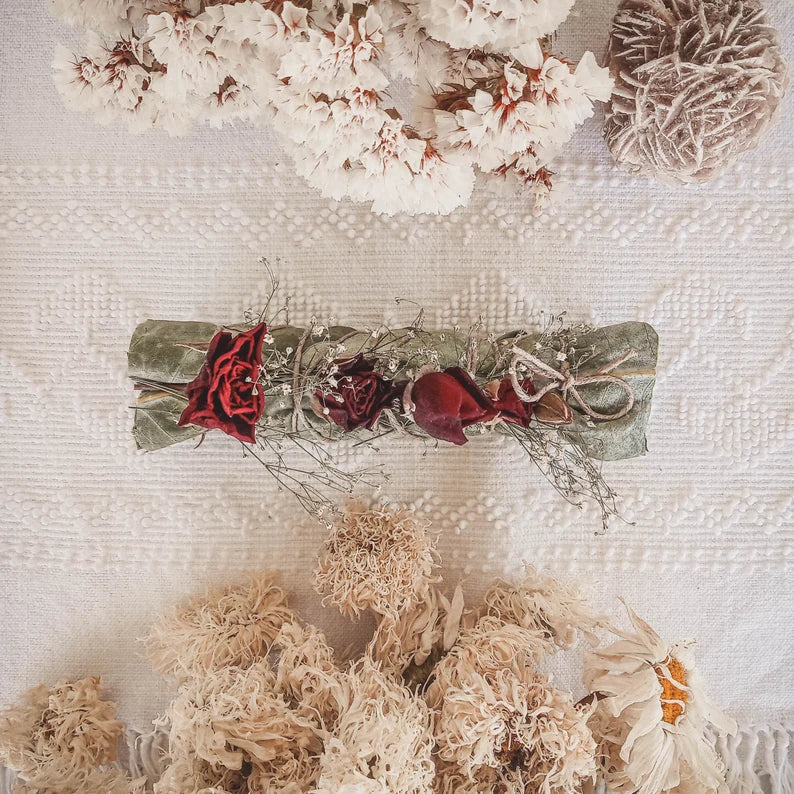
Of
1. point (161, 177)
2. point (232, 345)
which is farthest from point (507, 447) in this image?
point (161, 177)

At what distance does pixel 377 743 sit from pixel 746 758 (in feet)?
2.03

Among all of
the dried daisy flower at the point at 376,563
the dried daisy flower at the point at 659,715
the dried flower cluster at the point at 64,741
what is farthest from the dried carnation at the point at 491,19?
the dried flower cluster at the point at 64,741

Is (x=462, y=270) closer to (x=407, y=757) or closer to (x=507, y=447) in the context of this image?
(x=507, y=447)

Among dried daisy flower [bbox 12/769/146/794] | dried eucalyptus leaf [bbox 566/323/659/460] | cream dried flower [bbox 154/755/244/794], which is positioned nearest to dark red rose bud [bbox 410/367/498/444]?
dried eucalyptus leaf [bbox 566/323/659/460]

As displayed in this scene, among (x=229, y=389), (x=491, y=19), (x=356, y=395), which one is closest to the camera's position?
(x=491, y=19)

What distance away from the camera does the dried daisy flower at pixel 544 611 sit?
2.82 feet

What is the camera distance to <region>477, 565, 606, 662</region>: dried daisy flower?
2.82ft

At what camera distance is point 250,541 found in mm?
979

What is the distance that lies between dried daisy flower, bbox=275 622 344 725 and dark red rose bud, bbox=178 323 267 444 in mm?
345

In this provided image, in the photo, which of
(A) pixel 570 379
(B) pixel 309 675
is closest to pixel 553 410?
(A) pixel 570 379

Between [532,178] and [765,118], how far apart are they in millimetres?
302

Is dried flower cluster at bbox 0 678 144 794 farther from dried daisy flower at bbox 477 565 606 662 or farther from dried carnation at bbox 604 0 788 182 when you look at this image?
dried carnation at bbox 604 0 788 182

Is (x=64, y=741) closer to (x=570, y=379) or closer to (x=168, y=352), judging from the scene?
(x=168, y=352)

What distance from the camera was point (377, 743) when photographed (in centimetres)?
75
